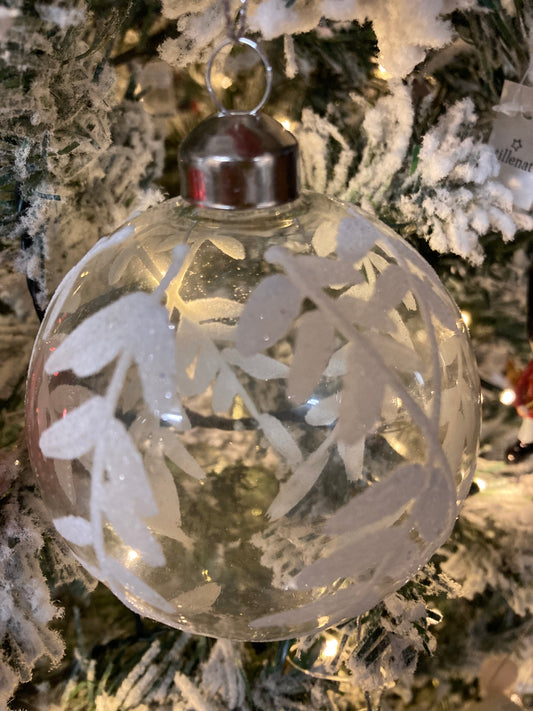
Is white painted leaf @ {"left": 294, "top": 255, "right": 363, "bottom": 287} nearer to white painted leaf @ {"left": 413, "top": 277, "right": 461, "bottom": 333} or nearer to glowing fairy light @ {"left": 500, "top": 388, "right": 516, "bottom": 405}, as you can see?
white painted leaf @ {"left": 413, "top": 277, "right": 461, "bottom": 333}

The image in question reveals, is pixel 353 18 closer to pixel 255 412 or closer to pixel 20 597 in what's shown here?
pixel 255 412

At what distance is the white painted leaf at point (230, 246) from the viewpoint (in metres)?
0.37

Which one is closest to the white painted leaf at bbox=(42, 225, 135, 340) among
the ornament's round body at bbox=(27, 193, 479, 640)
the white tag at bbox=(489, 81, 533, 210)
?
the ornament's round body at bbox=(27, 193, 479, 640)

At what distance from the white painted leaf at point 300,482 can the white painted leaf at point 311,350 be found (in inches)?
1.8

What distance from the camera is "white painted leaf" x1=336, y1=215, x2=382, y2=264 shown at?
36 cm

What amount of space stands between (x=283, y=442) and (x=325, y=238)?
0.12 metres

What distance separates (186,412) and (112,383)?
42 mm

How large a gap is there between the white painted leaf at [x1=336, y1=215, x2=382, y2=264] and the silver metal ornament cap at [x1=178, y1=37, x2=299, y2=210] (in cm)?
4

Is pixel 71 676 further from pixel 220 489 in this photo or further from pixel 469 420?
pixel 469 420

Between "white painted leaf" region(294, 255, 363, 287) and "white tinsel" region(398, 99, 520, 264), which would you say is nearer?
"white painted leaf" region(294, 255, 363, 287)

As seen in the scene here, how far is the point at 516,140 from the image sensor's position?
0.58 metres

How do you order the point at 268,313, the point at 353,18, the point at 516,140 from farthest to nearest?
the point at 516,140 < the point at 353,18 < the point at 268,313

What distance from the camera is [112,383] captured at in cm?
35

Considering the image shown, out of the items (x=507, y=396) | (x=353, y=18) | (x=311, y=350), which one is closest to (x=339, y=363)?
(x=311, y=350)
